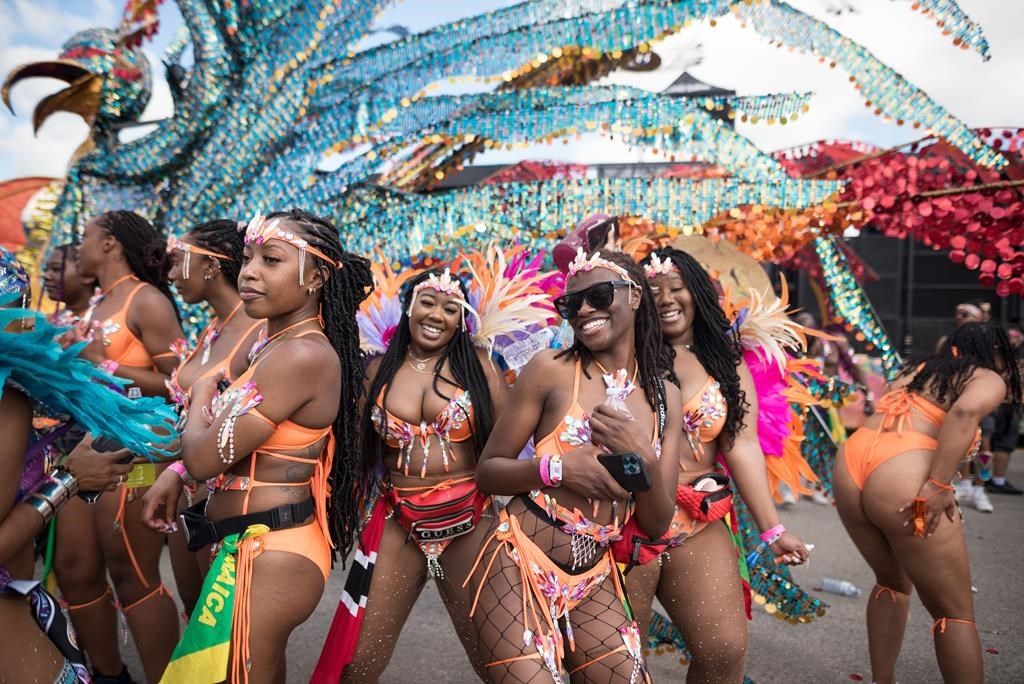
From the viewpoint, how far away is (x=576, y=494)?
2.23 meters

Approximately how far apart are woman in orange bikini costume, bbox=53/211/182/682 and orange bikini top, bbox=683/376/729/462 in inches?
83.6

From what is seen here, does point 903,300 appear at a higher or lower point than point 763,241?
lower

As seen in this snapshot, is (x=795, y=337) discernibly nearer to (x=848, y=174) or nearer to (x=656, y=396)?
(x=656, y=396)

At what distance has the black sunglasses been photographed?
2.25 m

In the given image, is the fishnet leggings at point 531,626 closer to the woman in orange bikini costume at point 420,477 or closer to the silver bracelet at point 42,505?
the woman in orange bikini costume at point 420,477

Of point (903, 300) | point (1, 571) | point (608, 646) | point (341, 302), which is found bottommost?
point (903, 300)

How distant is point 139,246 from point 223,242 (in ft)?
2.39

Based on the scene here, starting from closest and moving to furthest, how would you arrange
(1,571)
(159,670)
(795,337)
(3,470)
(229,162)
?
(3,470) → (1,571) → (159,670) → (795,337) → (229,162)

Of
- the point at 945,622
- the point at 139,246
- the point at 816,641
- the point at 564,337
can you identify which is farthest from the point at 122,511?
the point at 816,641

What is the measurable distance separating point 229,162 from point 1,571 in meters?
3.76

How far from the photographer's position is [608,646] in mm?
2156

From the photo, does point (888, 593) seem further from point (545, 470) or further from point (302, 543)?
point (302, 543)

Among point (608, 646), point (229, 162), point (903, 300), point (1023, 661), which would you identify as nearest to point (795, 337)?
point (608, 646)

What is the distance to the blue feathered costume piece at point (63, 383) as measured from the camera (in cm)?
168
